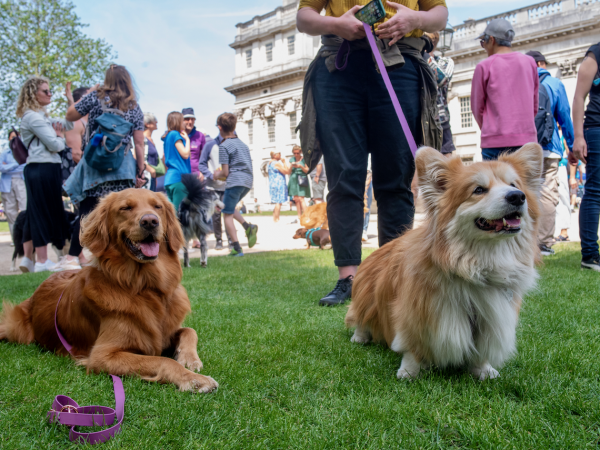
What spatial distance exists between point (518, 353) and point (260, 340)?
1.51 meters

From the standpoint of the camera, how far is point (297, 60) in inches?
1777

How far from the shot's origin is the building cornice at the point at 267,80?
4459 centimetres

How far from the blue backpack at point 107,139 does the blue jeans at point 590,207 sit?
4975 mm

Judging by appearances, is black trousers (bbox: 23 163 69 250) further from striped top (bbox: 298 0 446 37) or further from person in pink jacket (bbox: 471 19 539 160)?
person in pink jacket (bbox: 471 19 539 160)

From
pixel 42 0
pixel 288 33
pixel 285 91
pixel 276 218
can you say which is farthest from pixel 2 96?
pixel 288 33

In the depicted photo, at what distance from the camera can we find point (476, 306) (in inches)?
79.8

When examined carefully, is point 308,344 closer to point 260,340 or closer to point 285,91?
point 260,340

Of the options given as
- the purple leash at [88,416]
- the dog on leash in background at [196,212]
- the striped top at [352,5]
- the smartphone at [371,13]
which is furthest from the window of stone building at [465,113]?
the purple leash at [88,416]

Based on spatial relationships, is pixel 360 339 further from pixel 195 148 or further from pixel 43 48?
pixel 43 48

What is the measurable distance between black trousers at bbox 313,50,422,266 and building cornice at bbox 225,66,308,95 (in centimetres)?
4052

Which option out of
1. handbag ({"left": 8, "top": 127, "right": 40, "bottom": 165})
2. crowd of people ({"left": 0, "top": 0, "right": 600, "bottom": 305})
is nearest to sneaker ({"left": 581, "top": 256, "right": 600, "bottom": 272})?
crowd of people ({"left": 0, "top": 0, "right": 600, "bottom": 305})

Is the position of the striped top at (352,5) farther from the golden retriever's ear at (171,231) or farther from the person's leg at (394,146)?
the golden retriever's ear at (171,231)

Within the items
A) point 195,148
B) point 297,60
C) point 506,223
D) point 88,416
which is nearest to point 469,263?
point 506,223

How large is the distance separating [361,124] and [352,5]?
0.90 meters
